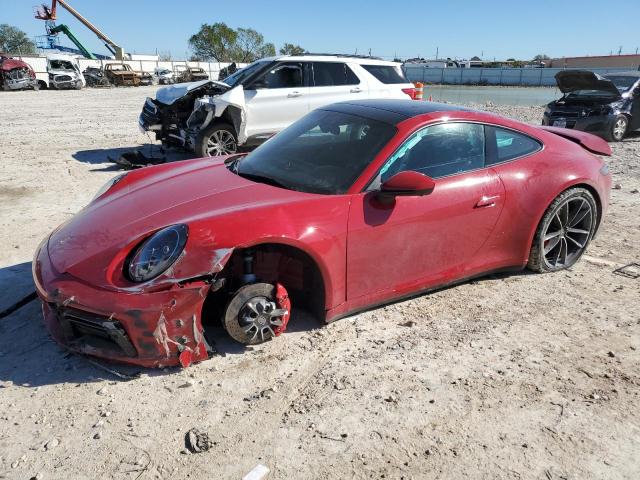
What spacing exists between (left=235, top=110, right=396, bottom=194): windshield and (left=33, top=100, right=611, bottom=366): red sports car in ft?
0.04

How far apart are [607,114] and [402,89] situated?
5.00 m

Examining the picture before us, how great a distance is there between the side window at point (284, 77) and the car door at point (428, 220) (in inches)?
218

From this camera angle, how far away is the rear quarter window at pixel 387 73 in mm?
9289

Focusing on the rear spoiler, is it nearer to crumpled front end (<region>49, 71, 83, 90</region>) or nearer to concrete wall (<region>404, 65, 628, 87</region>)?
crumpled front end (<region>49, 71, 83, 90</region>)

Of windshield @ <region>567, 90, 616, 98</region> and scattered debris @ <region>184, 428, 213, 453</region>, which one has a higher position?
windshield @ <region>567, 90, 616, 98</region>

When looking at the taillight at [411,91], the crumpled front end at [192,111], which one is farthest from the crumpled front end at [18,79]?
the taillight at [411,91]

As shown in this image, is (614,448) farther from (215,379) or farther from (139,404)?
(139,404)

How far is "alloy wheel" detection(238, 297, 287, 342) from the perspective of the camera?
2953mm

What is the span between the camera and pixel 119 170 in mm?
8062

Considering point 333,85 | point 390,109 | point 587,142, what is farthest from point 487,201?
point 333,85

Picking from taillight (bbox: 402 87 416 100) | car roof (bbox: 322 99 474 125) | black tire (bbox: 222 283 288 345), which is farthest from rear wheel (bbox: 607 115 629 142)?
black tire (bbox: 222 283 288 345)

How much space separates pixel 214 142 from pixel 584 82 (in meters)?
Answer: 8.54

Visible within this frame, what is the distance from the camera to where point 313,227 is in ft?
9.65

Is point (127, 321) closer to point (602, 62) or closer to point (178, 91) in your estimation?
point (178, 91)
